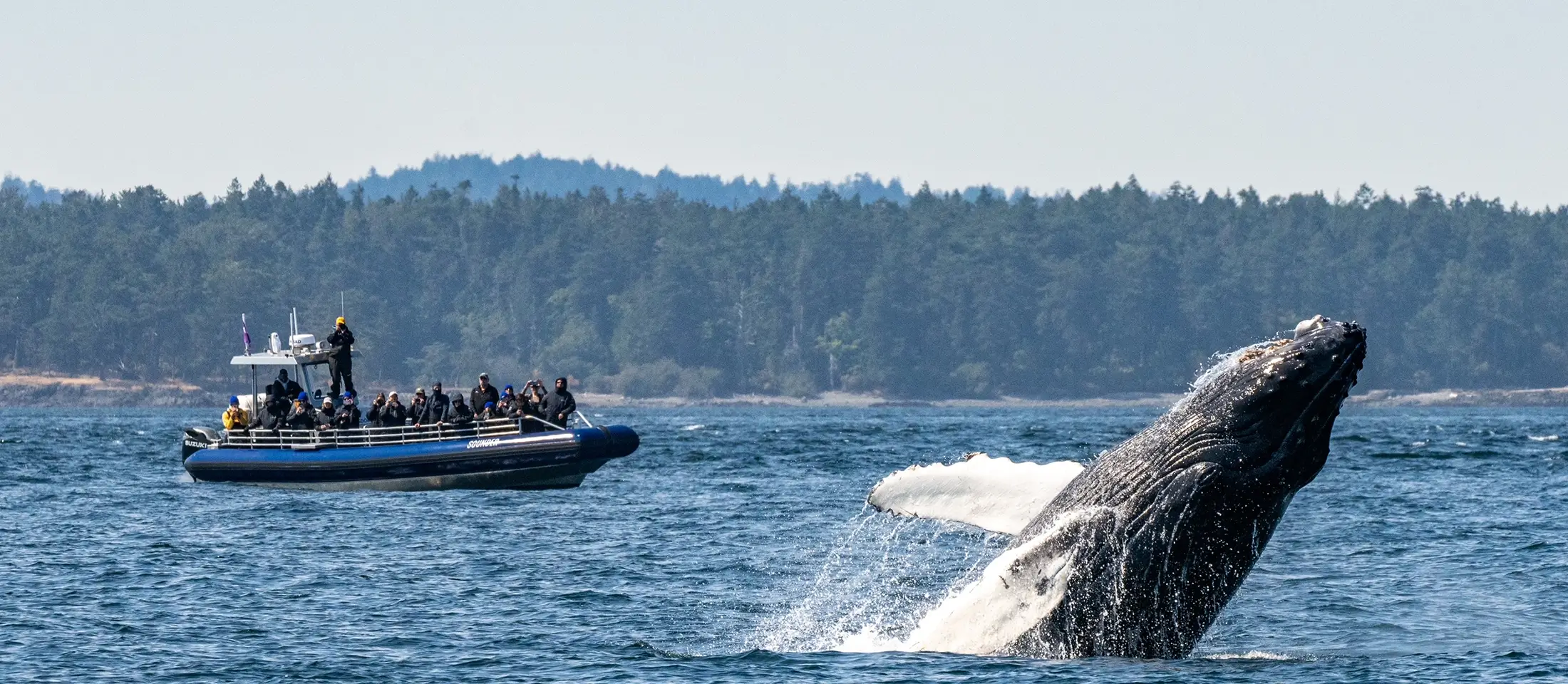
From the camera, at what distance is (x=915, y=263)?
551ft

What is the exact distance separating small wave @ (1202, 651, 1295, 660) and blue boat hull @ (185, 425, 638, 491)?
21.3m

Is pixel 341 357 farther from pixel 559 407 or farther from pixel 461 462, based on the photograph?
pixel 559 407

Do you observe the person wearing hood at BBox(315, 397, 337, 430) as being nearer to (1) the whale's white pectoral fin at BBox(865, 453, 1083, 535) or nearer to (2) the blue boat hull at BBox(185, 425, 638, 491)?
(2) the blue boat hull at BBox(185, 425, 638, 491)

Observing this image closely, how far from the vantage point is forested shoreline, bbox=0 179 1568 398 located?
512ft

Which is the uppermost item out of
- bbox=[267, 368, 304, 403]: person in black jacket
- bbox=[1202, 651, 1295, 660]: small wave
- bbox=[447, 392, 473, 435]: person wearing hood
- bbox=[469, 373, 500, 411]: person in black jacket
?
bbox=[267, 368, 304, 403]: person in black jacket

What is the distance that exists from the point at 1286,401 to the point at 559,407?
26.6 metres

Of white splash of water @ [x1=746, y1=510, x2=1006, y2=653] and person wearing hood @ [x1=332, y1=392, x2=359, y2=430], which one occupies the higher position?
person wearing hood @ [x1=332, y1=392, x2=359, y2=430]

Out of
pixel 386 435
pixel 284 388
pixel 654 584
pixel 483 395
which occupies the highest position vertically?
pixel 284 388

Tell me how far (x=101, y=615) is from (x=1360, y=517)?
1903 cm

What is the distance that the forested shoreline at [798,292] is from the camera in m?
156

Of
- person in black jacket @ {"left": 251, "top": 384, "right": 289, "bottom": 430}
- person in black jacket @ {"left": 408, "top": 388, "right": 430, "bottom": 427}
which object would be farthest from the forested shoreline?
person in black jacket @ {"left": 408, "top": 388, "right": 430, "bottom": 427}

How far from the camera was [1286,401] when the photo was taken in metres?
11.8

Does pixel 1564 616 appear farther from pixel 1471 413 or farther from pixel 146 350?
pixel 146 350

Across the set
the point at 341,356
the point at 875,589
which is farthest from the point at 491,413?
the point at 875,589
